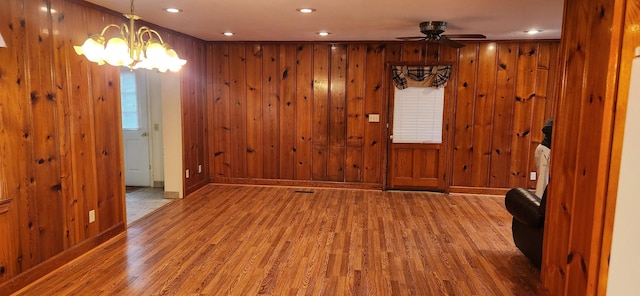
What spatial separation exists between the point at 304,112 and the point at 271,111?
0.54 m

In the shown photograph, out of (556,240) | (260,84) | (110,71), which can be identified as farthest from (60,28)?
(556,240)

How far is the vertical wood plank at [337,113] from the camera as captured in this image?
6.07 meters

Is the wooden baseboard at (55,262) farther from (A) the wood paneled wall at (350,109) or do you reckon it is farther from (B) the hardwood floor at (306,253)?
(A) the wood paneled wall at (350,109)

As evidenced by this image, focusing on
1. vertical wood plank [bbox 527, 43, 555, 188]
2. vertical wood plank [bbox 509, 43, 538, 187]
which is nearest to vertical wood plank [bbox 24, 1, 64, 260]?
vertical wood plank [bbox 509, 43, 538, 187]

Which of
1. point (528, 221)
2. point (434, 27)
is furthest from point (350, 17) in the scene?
point (528, 221)

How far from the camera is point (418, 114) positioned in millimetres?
6031

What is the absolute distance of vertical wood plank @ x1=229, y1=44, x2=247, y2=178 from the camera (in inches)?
247

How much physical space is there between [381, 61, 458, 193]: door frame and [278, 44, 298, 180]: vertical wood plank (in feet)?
4.76

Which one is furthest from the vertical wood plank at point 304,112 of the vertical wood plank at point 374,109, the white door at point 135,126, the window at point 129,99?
the window at point 129,99

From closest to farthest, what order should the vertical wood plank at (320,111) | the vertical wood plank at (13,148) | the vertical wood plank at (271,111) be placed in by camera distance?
the vertical wood plank at (13,148) < the vertical wood plank at (320,111) < the vertical wood plank at (271,111)

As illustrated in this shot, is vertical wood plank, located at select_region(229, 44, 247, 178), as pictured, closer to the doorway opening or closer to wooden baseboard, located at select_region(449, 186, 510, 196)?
the doorway opening

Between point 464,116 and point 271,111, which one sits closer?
point 464,116

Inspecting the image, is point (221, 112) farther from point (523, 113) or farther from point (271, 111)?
point (523, 113)

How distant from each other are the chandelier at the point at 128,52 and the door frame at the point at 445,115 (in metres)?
4.00
